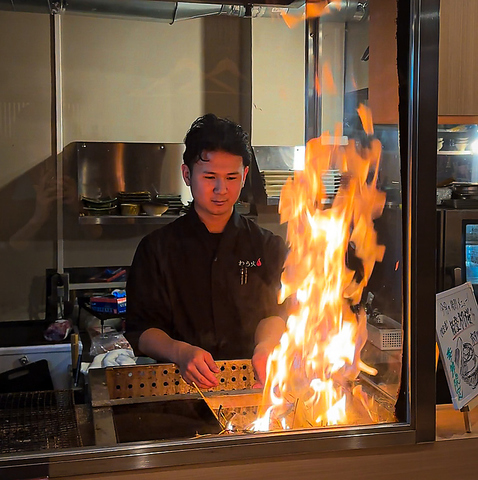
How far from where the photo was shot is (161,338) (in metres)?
1.29

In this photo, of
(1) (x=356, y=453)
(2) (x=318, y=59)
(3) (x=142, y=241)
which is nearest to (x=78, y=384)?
(3) (x=142, y=241)

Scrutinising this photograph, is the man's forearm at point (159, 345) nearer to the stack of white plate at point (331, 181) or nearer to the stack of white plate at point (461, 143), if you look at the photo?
the stack of white plate at point (331, 181)

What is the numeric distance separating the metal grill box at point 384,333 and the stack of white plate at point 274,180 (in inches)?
12.5

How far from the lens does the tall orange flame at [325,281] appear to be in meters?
1.31

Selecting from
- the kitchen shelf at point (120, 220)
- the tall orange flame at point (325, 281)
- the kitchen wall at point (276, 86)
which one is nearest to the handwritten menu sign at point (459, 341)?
the tall orange flame at point (325, 281)

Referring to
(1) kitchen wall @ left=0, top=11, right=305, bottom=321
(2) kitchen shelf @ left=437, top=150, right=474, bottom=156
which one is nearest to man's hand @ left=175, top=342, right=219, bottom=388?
(1) kitchen wall @ left=0, top=11, right=305, bottom=321

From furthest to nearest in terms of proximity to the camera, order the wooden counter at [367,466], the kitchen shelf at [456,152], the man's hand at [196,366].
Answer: the kitchen shelf at [456,152] < the man's hand at [196,366] < the wooden counter at [367,466]

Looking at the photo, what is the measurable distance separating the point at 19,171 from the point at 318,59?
62 cm

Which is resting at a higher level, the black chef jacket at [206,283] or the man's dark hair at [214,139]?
the man's dark hair at [214,139]

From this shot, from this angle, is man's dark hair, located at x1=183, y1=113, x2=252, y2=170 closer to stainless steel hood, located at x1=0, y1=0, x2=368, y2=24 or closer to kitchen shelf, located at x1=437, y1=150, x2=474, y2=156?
stainless steel hood, located at x1=0, y1=0, x2=368, y2=24

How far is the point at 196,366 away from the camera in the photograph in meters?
1.30

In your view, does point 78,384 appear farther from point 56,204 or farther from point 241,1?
point 241,1

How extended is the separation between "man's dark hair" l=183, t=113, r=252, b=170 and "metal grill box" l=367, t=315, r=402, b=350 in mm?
399

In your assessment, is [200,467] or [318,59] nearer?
[200,467]
